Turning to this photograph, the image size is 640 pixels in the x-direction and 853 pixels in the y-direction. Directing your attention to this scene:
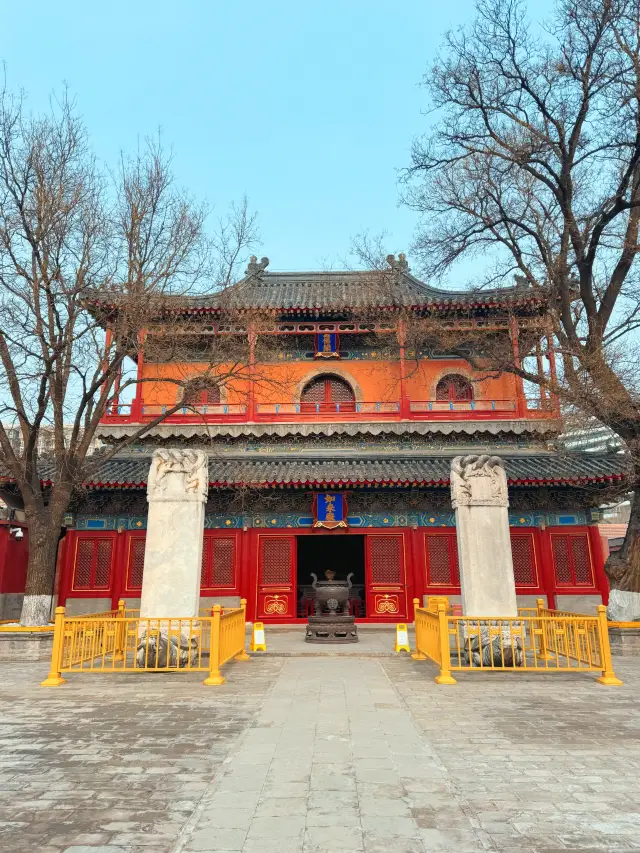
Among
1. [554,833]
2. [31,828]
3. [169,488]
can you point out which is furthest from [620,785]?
[169,488]

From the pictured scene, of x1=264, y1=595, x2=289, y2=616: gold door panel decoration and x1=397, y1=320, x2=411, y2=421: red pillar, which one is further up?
x1=397, y1=320, x2=411, y2=421: red pillar

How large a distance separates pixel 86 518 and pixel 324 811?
1299cm

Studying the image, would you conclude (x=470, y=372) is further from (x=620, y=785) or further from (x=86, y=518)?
(x=620, y=785)

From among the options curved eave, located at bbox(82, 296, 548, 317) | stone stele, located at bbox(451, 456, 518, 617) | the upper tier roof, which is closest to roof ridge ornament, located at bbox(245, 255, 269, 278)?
the upper tier roof

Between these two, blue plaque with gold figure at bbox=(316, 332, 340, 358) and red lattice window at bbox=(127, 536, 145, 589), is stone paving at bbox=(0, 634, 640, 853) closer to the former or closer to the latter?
red lattice window at bbox=(127, 536, 145, 589)

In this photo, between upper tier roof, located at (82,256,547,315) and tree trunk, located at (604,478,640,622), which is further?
upper tier roof, located at (82,256,547,315)

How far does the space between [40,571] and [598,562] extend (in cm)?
1336

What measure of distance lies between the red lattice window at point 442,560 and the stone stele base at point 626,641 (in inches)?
174

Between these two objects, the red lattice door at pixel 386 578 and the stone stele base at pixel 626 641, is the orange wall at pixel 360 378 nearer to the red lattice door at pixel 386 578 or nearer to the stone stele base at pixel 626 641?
the red lattice door at pixel 386 578

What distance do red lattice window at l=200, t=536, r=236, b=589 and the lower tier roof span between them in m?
1.71

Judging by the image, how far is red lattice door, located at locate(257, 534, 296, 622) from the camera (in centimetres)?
1423

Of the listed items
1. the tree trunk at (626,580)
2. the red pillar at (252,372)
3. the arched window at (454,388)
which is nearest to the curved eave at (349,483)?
the tree trunk at (626,580)

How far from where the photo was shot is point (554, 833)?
3.15 m

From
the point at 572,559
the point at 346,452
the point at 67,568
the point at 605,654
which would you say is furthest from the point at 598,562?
the point at 67,568
